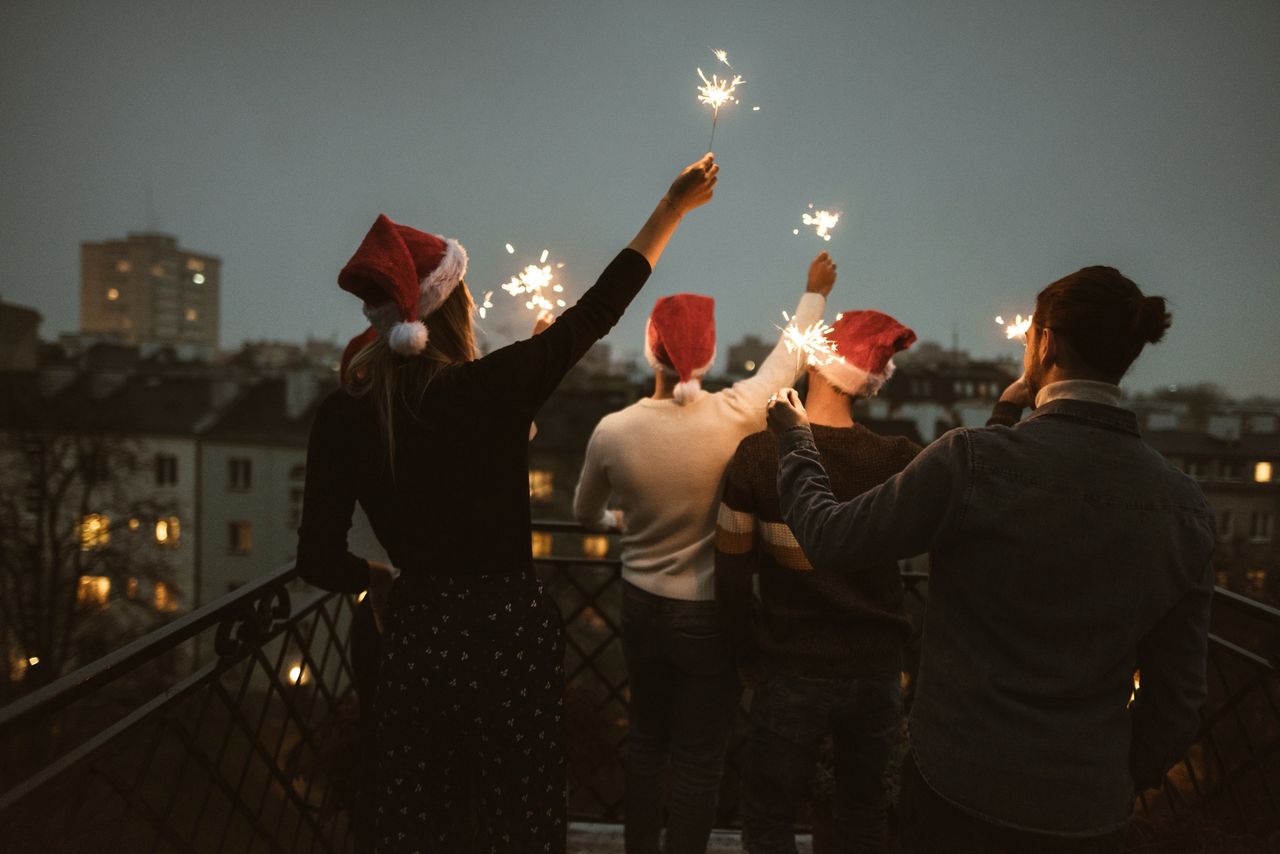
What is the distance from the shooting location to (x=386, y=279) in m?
1.53

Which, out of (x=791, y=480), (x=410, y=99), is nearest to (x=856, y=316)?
(x=791, y=480)

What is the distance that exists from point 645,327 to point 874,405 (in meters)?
28.6

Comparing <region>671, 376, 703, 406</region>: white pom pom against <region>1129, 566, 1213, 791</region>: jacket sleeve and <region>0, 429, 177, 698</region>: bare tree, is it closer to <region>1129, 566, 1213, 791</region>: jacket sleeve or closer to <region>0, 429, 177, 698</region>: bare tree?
<region>1129, 566, 1213, 791</region>: jacket sleeve

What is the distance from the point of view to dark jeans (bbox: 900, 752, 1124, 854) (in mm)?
1368

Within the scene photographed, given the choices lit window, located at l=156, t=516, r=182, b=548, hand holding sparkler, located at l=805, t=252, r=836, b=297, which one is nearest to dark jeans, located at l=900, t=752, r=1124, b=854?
hand holding sparkler, located at l=805, t=252, r=836, b=297

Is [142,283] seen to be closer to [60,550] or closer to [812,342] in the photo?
[60,550]

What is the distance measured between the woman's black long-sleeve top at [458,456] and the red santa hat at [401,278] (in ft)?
0.45

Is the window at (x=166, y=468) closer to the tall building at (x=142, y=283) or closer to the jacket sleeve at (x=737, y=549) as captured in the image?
the jacket sleeve at (x=737, y=549)

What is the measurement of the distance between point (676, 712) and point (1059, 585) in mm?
1406

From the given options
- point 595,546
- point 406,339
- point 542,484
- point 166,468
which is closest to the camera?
point 406,339

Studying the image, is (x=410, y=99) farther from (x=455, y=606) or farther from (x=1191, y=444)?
(x=455, y=606)

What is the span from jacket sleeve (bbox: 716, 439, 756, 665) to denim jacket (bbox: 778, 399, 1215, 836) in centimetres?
62

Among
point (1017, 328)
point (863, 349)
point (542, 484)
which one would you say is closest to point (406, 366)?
point (863, 349)

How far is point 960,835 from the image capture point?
1.42m
